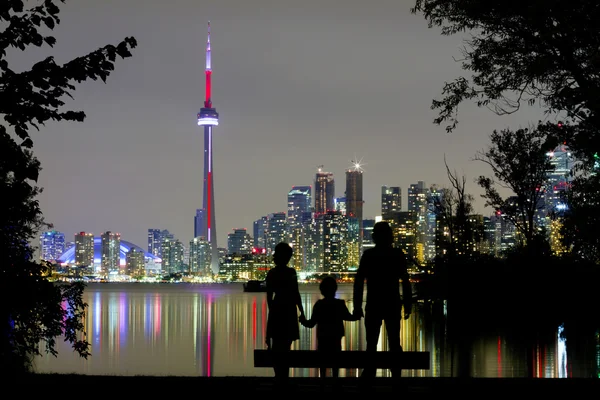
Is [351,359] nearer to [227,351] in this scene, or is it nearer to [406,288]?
[406,288]

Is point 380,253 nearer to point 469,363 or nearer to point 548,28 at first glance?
point 548,28

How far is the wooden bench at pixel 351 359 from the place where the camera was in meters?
9.95

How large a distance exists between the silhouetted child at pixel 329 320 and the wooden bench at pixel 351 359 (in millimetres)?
582

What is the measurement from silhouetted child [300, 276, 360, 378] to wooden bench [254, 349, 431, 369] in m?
0.58

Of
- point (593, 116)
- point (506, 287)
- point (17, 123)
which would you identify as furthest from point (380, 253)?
point (506, 287)

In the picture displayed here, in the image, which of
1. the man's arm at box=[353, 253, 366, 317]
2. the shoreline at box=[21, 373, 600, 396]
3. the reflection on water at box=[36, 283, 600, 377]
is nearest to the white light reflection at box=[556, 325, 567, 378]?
the reflection on water at box=[36, 283, 600, 377]

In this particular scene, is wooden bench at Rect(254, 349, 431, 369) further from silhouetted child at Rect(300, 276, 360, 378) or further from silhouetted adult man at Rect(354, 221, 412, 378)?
silhouetted child at Rect(300, 276, 360, 378)

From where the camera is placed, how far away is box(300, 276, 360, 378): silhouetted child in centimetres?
1089

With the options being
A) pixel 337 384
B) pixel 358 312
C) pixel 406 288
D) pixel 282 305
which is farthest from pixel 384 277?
pixel 337 384

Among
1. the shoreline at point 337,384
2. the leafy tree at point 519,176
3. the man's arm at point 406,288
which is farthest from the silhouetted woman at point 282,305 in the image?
the leafy tree at point 519,176

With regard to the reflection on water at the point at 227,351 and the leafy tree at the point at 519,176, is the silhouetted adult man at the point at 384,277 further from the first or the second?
the leafy tree at the point at 519,176

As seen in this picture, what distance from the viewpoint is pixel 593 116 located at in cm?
1593

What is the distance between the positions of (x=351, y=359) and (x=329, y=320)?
100cm

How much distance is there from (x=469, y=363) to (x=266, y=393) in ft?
44.4
